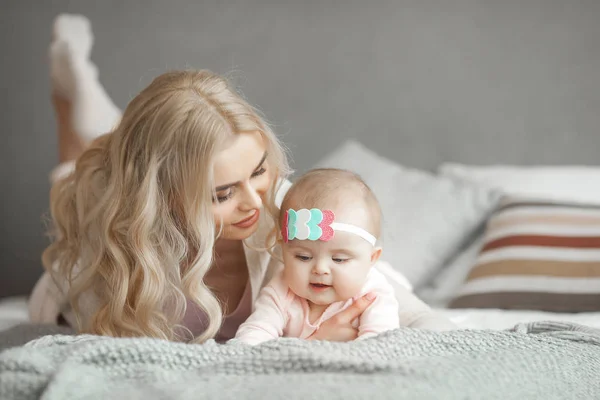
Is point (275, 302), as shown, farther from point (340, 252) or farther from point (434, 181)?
point (434, 181)

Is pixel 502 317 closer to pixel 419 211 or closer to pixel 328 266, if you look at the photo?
pixel 419 211

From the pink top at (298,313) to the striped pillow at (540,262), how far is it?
2.17 feet

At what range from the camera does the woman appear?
1.40m

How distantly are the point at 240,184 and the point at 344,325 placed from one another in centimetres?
35

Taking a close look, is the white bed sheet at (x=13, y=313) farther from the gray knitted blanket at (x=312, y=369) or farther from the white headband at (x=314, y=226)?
the white headband at (x=314, y=226)

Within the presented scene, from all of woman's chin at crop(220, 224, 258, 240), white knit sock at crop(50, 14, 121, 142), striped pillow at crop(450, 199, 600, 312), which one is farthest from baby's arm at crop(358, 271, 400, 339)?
white knit sock at crop(50, 14, 121, 142)

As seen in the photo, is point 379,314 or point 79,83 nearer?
point 379,314

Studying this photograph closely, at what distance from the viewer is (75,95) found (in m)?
2.29

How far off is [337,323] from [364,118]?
4.54ft

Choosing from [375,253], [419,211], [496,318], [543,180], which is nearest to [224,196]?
[375,253]

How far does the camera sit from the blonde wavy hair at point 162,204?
139 centimetres

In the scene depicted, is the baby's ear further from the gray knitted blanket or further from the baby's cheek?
the gray knitted blanket

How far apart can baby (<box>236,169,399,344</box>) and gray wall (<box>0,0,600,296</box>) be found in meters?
1.28

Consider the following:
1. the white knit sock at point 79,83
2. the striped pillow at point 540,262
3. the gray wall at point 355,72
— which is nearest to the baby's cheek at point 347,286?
the striped pillow at point 540,262
